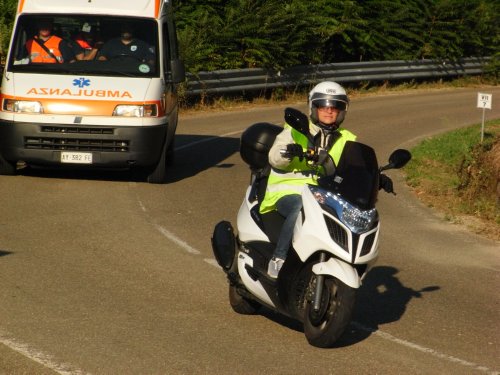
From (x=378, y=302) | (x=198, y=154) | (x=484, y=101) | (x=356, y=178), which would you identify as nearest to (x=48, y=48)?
(x=198, y=154)

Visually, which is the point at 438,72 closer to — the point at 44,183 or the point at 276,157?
the point at 44,183

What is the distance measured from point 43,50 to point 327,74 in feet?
51.8

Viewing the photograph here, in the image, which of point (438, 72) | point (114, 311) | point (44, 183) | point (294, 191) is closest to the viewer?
point (294, 191)

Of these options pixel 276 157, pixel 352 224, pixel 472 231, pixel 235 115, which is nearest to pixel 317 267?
pixel 352 224

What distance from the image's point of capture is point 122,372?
6.63 m

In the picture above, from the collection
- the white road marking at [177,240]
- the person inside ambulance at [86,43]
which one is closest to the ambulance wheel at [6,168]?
the person inside ambulance at [86,43]

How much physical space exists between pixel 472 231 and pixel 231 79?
13724 mm

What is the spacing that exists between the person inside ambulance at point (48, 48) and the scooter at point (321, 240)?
7657mm

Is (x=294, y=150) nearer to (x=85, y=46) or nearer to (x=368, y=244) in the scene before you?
(x=368, y=244)

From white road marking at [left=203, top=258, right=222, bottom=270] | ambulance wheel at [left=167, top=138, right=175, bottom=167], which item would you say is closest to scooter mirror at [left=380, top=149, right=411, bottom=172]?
white road marking at [left=203, top=258, right=222, bottom=270]

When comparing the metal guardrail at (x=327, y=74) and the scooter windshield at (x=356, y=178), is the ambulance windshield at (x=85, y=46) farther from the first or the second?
the metal guardrail at (x=327, y=74)

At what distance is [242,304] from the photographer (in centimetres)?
827

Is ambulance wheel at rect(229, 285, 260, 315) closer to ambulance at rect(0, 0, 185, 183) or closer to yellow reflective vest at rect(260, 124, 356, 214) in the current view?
yellow reflective vest at rect(260, 124, 356, 214)

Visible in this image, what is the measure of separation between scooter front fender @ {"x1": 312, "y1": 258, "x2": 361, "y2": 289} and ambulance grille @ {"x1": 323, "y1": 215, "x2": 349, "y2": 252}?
0.15 meters
